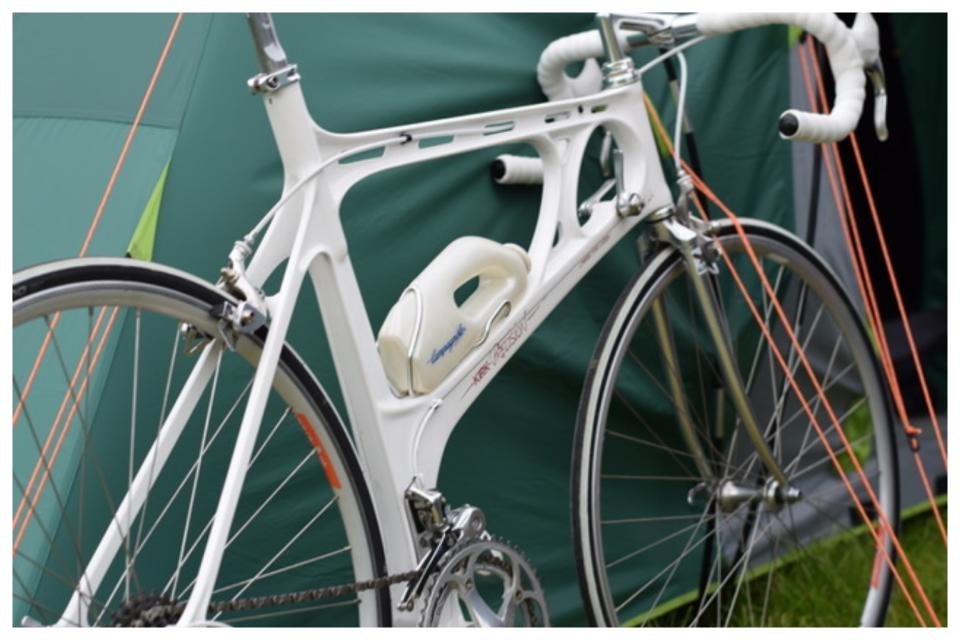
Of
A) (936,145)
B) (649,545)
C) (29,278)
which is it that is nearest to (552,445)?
(649,545)

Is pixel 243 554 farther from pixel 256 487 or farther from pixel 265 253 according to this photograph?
pixel 265 253

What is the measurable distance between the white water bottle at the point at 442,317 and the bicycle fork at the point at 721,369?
33cm

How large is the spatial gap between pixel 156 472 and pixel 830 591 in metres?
1.50

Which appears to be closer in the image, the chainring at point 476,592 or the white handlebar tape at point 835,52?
the chainring at point 476,592

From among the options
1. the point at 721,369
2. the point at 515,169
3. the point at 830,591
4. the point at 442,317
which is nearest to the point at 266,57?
the point at 442,317

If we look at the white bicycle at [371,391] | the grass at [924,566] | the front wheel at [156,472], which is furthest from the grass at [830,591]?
the front wheel at [156,472]

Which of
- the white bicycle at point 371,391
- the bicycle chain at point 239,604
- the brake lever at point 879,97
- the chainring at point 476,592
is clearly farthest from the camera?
the brake lever at point 879,97

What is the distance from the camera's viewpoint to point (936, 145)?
3.17m

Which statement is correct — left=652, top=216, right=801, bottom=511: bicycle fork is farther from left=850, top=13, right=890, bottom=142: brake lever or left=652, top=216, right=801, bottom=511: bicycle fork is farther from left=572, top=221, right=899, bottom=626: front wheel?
left=850, top=13, right=890, bottom=142: brake lever

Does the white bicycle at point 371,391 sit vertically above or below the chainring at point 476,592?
above

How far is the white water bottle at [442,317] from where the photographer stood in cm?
163

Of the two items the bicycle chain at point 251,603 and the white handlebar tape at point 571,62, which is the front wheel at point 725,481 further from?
the bicycle chain at point 251,603

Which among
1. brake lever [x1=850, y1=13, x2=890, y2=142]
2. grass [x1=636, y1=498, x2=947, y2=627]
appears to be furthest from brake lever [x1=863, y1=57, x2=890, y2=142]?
grass [x1=636, y1=498, x2=947, y2=627]

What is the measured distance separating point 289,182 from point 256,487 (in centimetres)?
48
